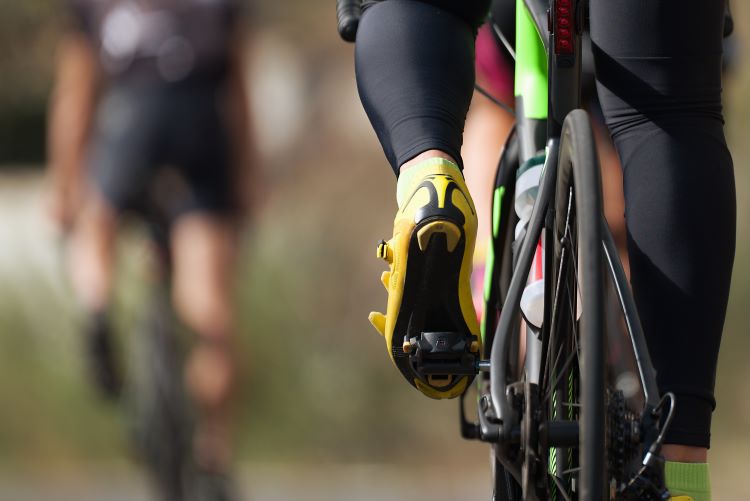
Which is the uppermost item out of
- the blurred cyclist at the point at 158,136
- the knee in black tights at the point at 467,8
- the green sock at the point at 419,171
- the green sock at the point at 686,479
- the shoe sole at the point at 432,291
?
the blurred cyclist at the point at 158,136

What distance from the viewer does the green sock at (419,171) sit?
6.64 feet

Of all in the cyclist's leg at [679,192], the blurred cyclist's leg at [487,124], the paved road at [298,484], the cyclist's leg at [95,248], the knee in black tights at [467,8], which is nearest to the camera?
the cyclist's leg at [679,192]

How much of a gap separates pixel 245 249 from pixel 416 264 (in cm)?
545

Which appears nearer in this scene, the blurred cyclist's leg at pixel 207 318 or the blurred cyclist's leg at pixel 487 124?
the blurred cyclist's leg at pixel 487 124

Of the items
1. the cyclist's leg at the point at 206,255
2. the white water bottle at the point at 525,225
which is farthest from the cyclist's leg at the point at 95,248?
the white water bottle at the point at 525,225

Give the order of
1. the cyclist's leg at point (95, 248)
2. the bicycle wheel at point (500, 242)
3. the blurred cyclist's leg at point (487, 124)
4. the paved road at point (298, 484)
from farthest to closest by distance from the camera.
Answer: the paved road at point (298, 484), the cyclist's leg at point (95, 248), the blurred cyclist's leg at point (487, 124), the bicycle wheel at point (500, 242)

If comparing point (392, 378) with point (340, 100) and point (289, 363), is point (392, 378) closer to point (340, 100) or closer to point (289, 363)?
point (289, 363)

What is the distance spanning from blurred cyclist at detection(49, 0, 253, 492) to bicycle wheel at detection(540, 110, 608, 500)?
4055 millimetres

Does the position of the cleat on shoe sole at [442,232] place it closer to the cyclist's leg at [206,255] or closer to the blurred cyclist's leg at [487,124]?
the blurred cyclist's leg at [487,124]

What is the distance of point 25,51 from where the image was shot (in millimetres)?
10672

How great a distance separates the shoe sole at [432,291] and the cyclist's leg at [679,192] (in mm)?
240

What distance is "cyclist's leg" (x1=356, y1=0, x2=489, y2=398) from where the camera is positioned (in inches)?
79.3

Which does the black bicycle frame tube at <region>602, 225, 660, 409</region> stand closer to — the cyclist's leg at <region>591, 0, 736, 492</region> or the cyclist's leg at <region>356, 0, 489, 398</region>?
the cyclist's leg at <region>591, 0, 736, 492</region>

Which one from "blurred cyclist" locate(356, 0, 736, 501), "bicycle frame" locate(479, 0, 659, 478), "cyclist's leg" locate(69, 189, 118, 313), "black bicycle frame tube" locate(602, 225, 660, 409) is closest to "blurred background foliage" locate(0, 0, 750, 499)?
"cyclist's leg" locate(69, 189, 118, 313)
